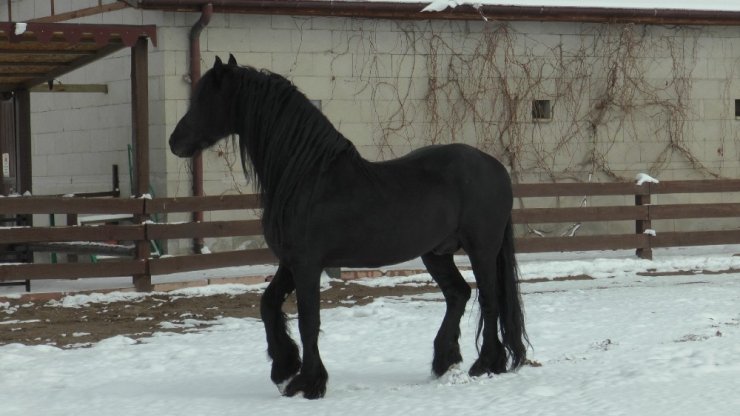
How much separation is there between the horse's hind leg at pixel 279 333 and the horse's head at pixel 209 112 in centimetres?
91

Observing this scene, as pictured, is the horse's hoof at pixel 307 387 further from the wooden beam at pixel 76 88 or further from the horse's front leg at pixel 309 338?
the wooden beam at pixel 76 88

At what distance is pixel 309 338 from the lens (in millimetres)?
6516

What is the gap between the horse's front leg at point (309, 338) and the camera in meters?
6.48

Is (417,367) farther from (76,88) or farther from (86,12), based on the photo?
(86,12)

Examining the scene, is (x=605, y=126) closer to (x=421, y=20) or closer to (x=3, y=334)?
(x=421, y=20)

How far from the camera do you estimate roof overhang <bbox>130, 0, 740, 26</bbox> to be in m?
14.4

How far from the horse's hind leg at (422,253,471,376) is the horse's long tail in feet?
0.79

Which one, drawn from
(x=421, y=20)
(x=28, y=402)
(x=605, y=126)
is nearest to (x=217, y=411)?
(x=28, y=402)

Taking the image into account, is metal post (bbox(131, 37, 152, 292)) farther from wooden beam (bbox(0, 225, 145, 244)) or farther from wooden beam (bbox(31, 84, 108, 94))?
wooden beam (bbox(31, 84, 108, 94))

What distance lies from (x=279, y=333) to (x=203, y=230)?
6248 millimetres

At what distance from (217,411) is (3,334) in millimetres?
4166

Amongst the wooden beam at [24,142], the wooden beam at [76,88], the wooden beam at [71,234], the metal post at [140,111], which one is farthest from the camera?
the wooden beam at [24,142]

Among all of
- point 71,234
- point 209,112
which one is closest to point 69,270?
point 71,234

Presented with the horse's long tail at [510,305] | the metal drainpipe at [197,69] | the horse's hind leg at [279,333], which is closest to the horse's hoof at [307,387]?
the horse's hind leg at [279,333]
